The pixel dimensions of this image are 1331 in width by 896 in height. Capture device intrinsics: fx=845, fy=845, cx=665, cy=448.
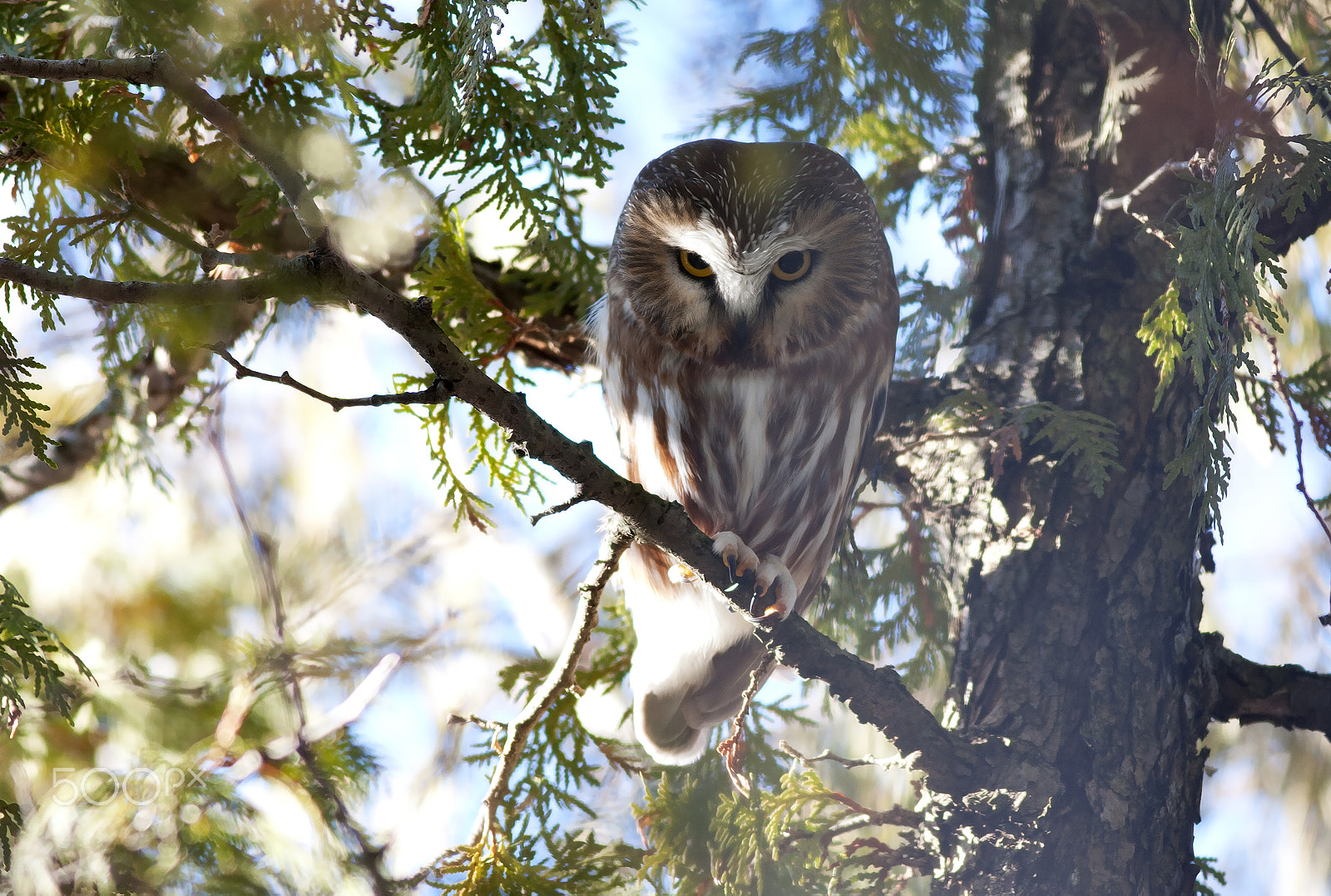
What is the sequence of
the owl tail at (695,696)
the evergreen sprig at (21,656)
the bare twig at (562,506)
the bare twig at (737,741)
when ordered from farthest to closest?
the owl tail at (695,696) → the bare twig at (737,741) → the evergreen sprig at (21,656) → the bare twig at (562,506)

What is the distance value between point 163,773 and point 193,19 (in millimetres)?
1616

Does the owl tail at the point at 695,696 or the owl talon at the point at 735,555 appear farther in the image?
the owl tail at the point at 695,696

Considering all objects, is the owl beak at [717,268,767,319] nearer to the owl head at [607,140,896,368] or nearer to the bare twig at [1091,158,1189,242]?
the owl head at [607,140,896,368]

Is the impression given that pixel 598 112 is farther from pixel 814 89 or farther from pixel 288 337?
pixel 288 337

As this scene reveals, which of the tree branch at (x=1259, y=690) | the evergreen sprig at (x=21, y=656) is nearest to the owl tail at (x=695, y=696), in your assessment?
the tree branch at (x=1259, y=690)

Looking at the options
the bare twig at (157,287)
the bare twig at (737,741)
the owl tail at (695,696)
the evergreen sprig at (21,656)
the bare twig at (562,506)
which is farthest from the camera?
the owl tail at (695,696)

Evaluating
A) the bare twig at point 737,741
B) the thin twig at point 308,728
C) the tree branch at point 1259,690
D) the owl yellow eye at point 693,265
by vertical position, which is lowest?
the thin twig at point 308,728

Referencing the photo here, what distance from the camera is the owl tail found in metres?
2.11

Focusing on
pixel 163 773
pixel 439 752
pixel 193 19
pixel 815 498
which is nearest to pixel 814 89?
pixel 815 498

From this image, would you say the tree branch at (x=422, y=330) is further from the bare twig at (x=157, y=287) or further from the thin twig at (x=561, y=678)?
the thin twig at (x=561, y=678)

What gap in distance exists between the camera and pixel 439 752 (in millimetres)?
3779

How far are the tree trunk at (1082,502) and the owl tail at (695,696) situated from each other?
536 mm

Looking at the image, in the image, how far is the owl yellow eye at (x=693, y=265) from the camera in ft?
5.86

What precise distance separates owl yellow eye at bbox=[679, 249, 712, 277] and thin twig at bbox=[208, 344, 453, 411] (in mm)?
903
